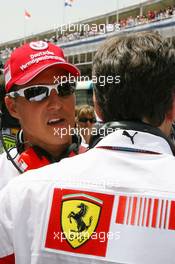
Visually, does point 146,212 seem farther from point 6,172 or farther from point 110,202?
point 6,172

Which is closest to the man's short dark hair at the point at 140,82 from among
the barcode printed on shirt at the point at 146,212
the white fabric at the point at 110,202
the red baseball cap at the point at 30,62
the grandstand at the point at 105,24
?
the white fabric at the point at 110,202

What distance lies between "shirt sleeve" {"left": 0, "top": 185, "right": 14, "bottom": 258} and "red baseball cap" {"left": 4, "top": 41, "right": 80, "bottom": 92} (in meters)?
0.66

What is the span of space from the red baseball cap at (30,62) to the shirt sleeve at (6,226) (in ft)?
2.18

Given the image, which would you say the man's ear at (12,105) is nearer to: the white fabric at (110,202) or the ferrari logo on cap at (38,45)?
the ferrari logo on cap at (38,45)

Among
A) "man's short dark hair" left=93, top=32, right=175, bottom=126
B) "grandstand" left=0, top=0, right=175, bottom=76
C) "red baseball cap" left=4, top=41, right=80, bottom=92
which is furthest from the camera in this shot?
"grandstand" left=0, top=0, right=175, bottom=76

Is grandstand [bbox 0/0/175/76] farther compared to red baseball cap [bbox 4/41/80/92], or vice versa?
grandstand [bbox 0/0/175/76]

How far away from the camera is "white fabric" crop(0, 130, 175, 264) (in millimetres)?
1096

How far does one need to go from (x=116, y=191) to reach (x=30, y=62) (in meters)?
0.84

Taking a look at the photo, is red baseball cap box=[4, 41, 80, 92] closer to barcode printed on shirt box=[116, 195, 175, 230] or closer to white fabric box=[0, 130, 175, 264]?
white fabric box=[0, 130, 175, 264]

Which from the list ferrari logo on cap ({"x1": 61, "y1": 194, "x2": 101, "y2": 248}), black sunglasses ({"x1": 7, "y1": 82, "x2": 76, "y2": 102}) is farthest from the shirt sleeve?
black sunglasses ({"x1": 7, "y1": 82, "x2": 76, "y2": 102})

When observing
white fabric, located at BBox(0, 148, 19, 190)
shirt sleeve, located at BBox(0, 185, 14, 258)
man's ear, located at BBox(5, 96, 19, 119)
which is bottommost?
shirt sleeve, located at BBox(0, 185, 14, 258)

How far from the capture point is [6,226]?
118cm

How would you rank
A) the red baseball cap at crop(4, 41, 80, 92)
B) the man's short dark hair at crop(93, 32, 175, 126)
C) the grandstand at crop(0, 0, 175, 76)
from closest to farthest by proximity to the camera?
the man's short dark hair at crop(93, 32, 175, 126) → the red baseball cap at crop(4, 41, 80, 92) → the grandstand at crop(0, 0, 175, 76)

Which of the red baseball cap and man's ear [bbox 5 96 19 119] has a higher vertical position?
the red baseball cap
